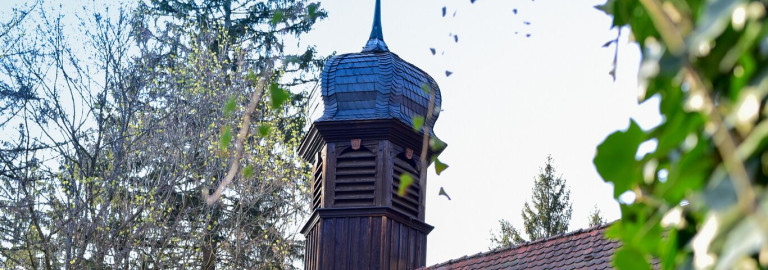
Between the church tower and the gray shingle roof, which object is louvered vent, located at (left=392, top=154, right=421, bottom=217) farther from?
the gray shingle roof

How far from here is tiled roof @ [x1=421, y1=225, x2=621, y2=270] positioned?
9.96 m

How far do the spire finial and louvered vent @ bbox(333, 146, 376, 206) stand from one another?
7.60 ft

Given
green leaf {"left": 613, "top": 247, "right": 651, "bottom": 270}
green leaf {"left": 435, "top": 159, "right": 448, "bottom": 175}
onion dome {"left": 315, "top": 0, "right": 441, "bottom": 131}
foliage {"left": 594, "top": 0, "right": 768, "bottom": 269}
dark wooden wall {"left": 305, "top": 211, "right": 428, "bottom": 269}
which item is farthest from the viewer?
onion dome {"left": 315, "top": 0, "right": 441, "bottom": 131}

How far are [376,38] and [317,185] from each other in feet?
10.4

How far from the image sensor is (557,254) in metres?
10.6

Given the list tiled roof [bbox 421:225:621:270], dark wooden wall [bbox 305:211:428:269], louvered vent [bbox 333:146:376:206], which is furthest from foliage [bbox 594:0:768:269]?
louvered vent [bbox 333:146:376:206]

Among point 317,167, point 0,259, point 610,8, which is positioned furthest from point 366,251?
point 610,8

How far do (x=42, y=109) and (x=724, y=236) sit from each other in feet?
A: 48.9

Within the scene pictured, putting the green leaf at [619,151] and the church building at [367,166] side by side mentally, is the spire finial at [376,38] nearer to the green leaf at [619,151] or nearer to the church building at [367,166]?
the church building at [367,166]

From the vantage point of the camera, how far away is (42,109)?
1516 centimetres

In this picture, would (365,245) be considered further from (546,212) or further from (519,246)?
(546,212)

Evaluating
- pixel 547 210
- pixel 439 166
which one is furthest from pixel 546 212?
pixel 439 166

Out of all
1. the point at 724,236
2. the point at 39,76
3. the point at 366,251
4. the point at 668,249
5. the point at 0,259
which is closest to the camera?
the point at 724,236

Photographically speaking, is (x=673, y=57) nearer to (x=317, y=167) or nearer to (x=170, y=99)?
(x=317, y=167)
